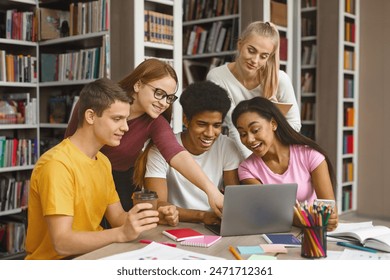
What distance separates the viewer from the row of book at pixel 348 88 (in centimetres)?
435

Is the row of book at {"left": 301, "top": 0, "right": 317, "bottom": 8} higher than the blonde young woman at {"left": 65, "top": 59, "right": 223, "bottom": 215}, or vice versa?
the row of book at {"left": 301, "top": 0, "right": 317, "bottom": 8}

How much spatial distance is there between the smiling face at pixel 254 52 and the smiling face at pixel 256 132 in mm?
439

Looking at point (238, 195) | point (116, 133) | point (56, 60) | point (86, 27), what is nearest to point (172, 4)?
point (86, 27)

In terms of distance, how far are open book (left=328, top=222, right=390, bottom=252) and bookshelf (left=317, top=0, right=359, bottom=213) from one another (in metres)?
2.97

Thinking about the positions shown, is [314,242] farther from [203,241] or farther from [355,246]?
[203,241]

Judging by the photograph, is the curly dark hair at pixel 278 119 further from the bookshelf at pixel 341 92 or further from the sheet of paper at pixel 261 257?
the bookshelf at pixel 341 92

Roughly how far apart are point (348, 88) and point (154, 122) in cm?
309

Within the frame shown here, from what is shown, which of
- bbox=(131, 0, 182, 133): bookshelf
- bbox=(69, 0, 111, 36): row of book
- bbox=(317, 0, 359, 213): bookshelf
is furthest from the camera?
bbox=(317, 0, 359, 213): bookshelf

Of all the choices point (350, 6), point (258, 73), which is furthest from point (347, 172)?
point (258, 73)

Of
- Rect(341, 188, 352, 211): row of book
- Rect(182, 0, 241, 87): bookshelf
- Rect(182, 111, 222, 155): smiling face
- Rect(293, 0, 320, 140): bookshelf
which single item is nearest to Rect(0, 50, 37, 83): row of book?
Rect(182, 0, 241, 87): bookshelf

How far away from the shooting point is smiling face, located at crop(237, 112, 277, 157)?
1.73 metres

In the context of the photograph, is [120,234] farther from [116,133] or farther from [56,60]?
[56,60]

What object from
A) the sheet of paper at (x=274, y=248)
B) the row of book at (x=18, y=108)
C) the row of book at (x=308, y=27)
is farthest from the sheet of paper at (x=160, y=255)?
the row of book at (x=308, y=27)

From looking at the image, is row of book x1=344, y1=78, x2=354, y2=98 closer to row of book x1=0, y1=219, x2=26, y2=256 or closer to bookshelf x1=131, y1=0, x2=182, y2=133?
bookshelf x1=131, y1=0, x2=182, y2=133
